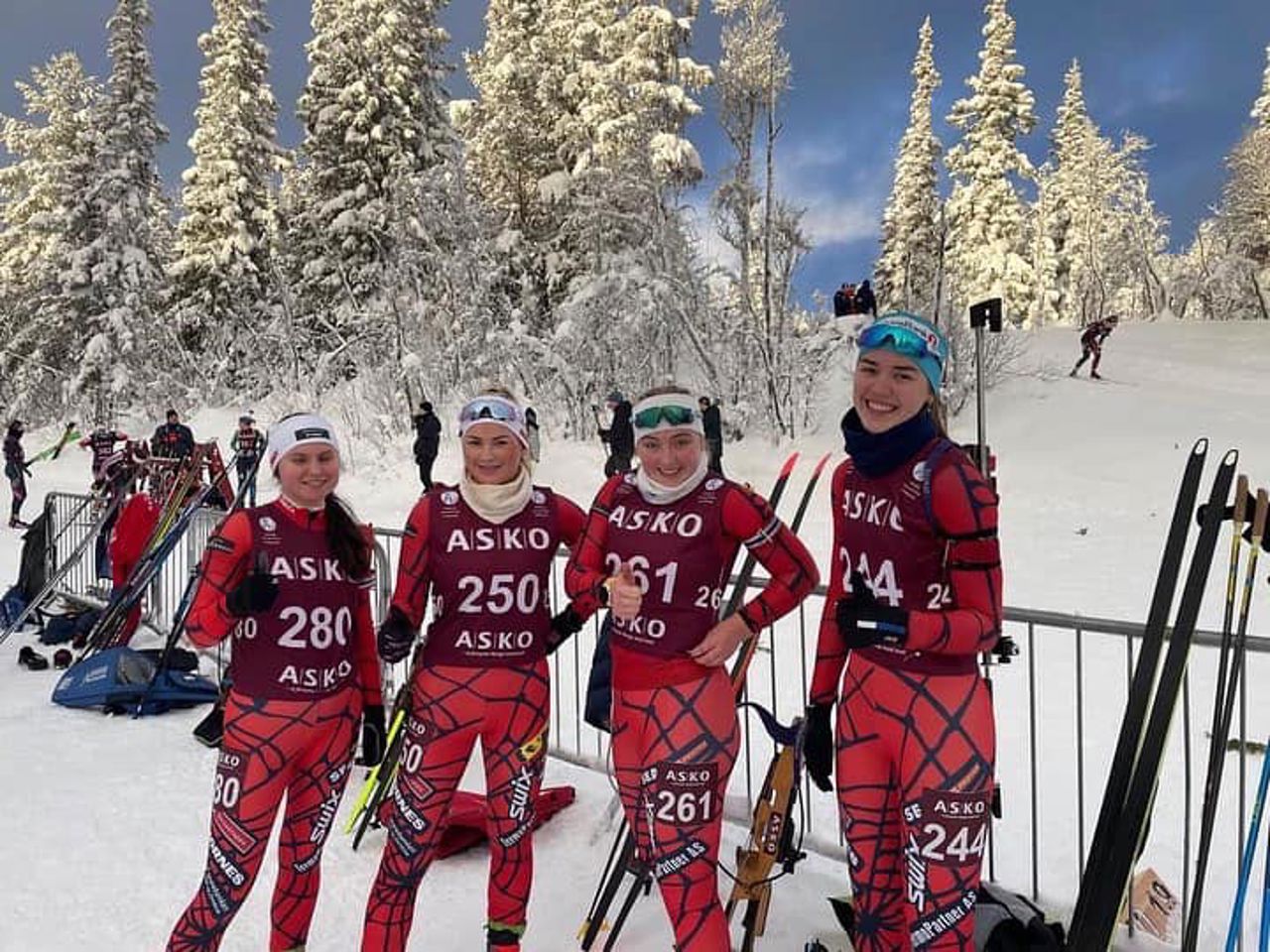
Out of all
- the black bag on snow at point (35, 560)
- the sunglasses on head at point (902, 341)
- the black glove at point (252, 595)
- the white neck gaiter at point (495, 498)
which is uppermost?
the sunglasses on head at point (902, 341)

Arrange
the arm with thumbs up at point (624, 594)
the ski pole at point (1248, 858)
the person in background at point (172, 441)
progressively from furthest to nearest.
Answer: the person in background at point (172, 441), the arm with thumbs up at point (624, 594), the ski pole at point (1248, 858)

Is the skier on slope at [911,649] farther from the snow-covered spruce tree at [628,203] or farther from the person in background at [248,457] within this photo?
the snow-covered spruce tree at [628,203]

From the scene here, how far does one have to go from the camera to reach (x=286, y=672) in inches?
116

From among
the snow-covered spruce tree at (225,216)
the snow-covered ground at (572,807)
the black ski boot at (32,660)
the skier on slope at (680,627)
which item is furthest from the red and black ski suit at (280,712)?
the snow-covered spruce tree at (225,216)

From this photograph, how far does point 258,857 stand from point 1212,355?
36051 millimetres

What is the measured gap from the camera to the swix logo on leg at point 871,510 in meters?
2.44

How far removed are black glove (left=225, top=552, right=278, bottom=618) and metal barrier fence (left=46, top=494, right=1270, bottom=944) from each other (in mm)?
2122

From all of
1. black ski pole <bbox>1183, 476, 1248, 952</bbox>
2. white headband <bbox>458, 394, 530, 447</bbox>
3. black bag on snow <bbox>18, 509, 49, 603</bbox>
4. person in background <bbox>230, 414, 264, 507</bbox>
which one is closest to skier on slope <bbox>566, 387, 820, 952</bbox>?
white headband <bbox>458, 394, 530, 447</bbox>

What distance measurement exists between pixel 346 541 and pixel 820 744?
1738 millimetres

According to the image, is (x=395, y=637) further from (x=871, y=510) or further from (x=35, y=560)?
(x=35, y=560)

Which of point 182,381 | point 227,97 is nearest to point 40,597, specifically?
point 182,381

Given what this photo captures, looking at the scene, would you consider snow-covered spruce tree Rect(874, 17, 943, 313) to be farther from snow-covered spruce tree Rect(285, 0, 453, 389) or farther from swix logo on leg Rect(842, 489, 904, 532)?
swix logo on leg Rect(842, 489, 904, 532)

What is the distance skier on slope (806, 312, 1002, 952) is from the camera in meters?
2.31

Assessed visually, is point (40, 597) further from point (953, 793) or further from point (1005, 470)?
point (1005, 470)
